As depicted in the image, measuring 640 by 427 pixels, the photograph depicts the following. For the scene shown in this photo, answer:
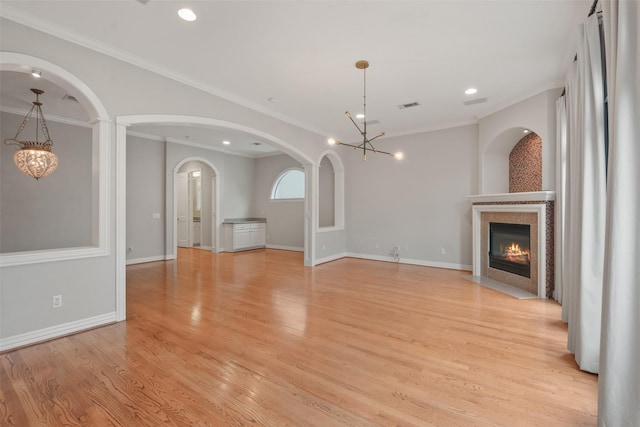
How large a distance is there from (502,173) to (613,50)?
15.0 feet

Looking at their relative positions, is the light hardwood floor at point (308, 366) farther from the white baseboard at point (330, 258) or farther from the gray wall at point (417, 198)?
the white baseboard at point (330, 258)

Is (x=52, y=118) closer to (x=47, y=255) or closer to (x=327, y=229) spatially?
(x=47, y=255)

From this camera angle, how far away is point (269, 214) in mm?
9508

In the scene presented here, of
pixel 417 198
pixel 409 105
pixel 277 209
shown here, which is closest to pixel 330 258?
pixel 417 198

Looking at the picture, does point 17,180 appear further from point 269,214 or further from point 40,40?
point 269,214

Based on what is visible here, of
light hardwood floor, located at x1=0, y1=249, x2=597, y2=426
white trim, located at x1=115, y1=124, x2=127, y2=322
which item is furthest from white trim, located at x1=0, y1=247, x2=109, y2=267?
light hardwood floor, located at x1=0, y1=249, x2=597, y2=426

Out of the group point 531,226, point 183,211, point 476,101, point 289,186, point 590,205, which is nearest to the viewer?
point 590,205

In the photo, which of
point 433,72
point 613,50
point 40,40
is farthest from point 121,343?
point 433,72

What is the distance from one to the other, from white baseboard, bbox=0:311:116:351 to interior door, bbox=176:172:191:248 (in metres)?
6.72

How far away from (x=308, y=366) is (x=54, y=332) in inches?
106

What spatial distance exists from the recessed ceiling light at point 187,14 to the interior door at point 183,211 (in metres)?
7.86

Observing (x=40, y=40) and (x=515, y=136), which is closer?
(x=40, y=40)

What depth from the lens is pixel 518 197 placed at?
464 centimetres

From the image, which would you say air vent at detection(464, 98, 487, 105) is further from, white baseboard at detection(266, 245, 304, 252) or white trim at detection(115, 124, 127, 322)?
white baseboard at detection(266, 245, 304, 252)
